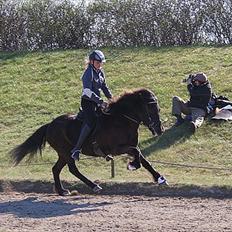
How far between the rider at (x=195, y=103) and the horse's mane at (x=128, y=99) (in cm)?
424

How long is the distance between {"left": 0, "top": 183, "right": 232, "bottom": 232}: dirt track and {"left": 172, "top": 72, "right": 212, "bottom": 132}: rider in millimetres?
4199

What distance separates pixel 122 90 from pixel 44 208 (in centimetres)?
982

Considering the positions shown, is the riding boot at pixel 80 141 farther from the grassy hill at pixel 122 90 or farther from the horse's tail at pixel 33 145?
the grassy hill at pixel 122 90

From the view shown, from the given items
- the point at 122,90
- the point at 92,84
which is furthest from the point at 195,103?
the point at 92,84

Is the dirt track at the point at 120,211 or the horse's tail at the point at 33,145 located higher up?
the horse's tail at the point at 33,145

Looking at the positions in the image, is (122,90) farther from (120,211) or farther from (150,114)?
(120,211)

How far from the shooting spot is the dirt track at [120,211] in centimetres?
909

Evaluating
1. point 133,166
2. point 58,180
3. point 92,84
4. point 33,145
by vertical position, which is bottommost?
point 58,180

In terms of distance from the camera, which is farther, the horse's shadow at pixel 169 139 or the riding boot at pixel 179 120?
the riding boot at pixel 179 120

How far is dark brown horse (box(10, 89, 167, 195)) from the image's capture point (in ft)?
37.4

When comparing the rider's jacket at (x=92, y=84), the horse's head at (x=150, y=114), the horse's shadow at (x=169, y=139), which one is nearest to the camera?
the rider's jacket at (x=92, y=84)

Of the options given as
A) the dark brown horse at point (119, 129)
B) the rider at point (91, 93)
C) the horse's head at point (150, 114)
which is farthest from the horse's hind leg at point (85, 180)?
the horse's head at point (150, 114)

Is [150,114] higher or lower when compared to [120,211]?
higher

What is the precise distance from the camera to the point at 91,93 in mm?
Answer: 11211
